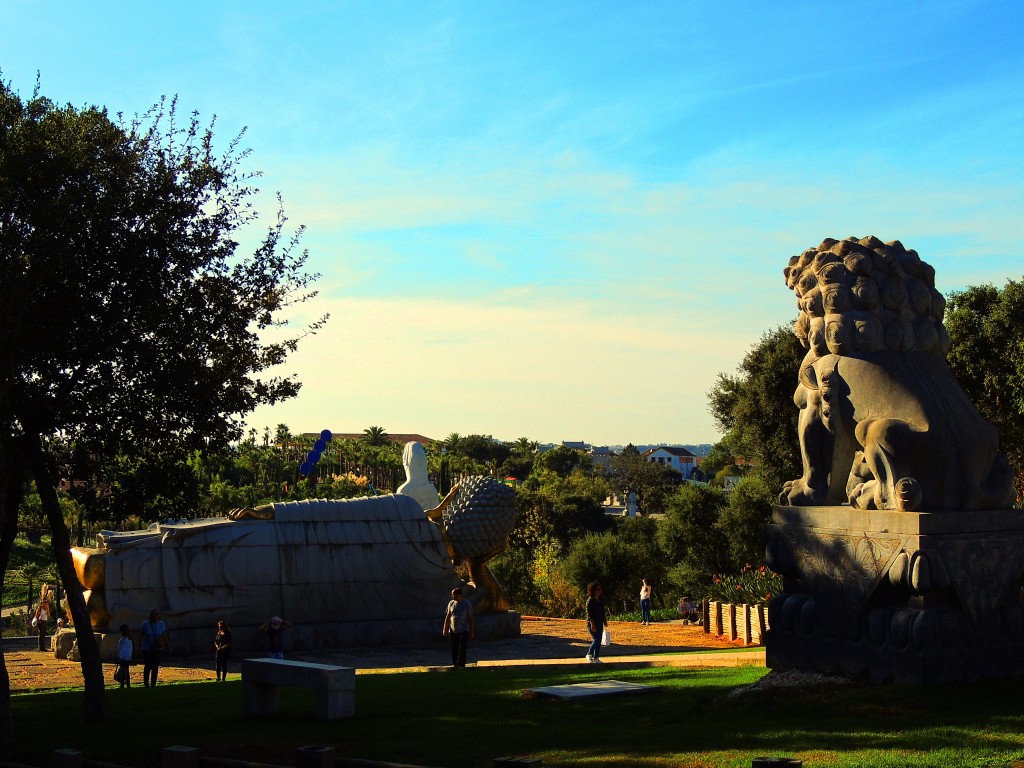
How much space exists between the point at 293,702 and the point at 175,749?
3.61 meters

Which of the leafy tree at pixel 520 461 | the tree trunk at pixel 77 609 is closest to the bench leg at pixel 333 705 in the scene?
the tree trunk at pixel 77 609

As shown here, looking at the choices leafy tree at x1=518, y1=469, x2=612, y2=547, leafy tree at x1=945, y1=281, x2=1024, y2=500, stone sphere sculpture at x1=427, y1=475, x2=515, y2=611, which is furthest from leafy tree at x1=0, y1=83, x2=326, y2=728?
leafy tree at x1=518, y1=469, x2=612, y2=547

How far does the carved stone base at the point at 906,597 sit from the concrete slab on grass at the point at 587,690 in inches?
50.5

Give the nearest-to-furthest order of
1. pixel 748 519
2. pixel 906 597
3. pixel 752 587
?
pixel 906 597, pixel 752 587, pixel 748 519

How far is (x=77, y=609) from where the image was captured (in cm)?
1088

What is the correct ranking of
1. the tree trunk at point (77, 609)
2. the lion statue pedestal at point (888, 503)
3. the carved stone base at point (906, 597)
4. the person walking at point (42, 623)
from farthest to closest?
the person walking at point (42, 623) < the tree trunk at point (77, 609) < the lion statue pedestal at point (888, 503) < the carved stone base at point (906, 597)

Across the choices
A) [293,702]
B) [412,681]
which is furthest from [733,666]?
[293,702]

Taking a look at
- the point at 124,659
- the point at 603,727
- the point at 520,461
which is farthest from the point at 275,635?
the point at 520,461

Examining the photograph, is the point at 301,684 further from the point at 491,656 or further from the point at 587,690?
the point at 491,656

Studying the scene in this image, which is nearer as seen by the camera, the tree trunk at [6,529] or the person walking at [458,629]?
the tree trunk at [6,529]

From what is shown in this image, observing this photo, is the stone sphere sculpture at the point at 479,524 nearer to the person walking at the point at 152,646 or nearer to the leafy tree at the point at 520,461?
the person walking at the point at 152,646

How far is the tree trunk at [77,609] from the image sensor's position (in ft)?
35.1

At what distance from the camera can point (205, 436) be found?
471 inches

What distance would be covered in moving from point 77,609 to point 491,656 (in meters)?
8.28
